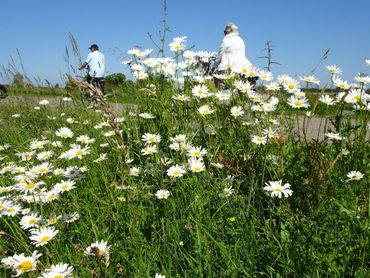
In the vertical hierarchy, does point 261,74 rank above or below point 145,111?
above

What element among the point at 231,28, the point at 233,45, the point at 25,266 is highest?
the point at 231,28

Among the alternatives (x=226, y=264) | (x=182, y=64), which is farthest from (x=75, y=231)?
(x=182, y=64)

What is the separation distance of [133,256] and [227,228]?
0.42 meters

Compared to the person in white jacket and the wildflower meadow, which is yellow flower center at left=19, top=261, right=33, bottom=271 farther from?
the person in white jacket

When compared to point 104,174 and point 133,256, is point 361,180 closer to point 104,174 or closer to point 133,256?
point 133,256

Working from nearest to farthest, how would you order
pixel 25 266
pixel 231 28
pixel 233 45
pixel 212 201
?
pixel 25 266
pixel 212 201
pixel 233 45
pixel 231 28

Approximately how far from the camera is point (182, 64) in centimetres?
328

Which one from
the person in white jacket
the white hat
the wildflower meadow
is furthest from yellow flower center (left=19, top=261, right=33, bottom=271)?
the white hat

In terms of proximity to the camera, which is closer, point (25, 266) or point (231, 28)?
point (25, 266)

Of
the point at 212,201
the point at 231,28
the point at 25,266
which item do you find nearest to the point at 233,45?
the point at 231,28

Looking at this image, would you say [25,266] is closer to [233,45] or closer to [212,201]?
[212,201]

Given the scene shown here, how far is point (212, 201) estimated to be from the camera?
6.17ft

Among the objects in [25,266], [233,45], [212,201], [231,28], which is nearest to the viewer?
[25,266]

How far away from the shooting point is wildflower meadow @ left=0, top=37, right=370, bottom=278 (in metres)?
1.36
